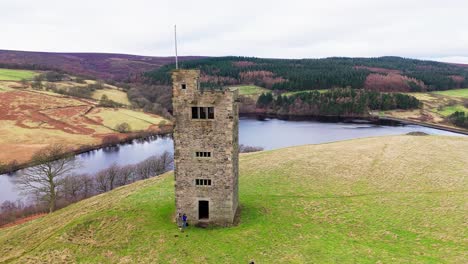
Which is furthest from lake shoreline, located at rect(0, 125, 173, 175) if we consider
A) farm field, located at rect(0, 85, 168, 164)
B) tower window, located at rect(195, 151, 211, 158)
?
tower window, located at rect(195, 151, 211, 158)

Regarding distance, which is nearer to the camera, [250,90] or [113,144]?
[113,144]

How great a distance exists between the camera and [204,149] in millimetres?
25906

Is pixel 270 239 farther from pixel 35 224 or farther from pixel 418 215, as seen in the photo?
A: pixel 35 224

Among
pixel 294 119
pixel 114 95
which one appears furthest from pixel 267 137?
pixel 114 95

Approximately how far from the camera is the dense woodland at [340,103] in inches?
5138

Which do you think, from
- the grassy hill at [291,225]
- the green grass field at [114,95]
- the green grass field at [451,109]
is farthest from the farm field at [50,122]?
the green grass field at [451,109]

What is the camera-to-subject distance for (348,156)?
45688mm

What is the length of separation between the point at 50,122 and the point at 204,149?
3128 inches

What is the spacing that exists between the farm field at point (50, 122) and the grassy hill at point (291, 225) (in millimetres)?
48898

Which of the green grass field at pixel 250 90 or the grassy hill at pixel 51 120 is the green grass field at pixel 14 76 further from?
the green grass field at pixel 250 90

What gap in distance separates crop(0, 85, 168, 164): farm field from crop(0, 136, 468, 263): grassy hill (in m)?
48.9

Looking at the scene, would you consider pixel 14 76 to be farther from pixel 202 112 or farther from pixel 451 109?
pixel 451 109

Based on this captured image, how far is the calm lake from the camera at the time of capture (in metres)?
69.7

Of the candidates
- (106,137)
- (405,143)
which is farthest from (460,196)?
(106,137)
